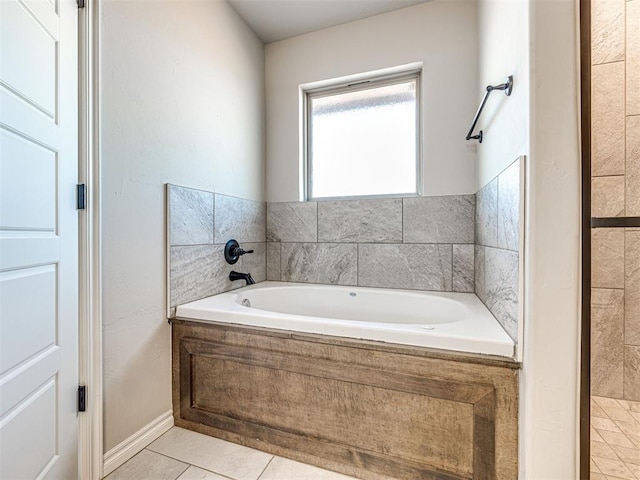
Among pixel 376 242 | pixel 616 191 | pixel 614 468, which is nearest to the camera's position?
pixel 614 468

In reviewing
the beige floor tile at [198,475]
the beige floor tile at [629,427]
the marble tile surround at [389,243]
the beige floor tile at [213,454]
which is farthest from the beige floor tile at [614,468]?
the beige floor tile at [198,475]

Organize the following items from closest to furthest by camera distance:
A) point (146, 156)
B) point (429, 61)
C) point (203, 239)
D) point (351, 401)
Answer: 1. point (351, 401)
2. point (146, 156)
3. point (203, 239)
4. point (429, 61)

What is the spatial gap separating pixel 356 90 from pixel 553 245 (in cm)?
205

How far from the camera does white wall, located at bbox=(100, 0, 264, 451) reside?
1.36 meters

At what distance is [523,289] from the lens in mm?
1021

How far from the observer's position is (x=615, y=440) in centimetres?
130

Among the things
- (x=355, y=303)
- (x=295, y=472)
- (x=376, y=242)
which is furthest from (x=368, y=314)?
(x=295, y=472)

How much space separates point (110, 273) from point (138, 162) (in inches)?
22.1

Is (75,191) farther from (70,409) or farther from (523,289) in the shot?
(523,289)

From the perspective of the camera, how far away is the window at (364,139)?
7.74 feet

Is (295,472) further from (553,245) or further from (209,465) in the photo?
(553,245)

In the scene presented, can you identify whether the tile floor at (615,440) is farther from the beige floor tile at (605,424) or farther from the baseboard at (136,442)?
the baseboard at (136,442)

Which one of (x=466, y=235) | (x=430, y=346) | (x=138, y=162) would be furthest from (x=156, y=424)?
(x=466, y=235)

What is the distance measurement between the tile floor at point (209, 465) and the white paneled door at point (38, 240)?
26cm
